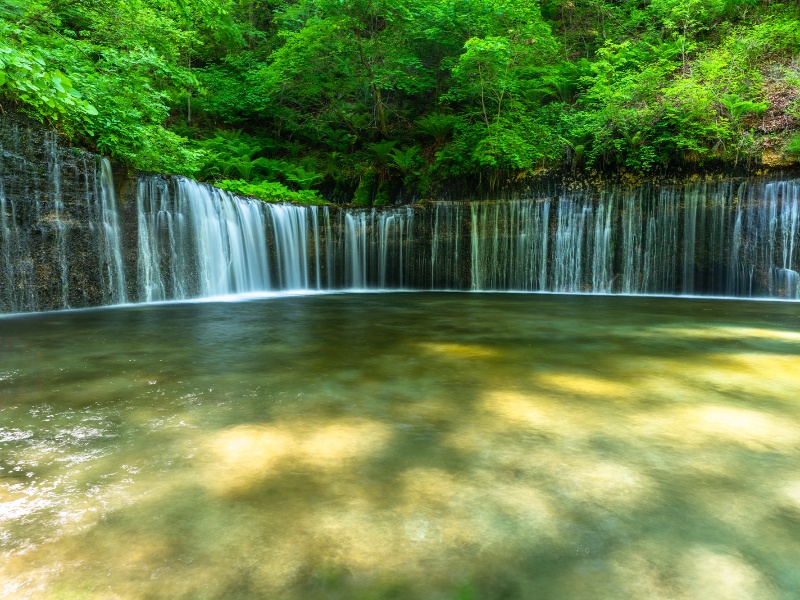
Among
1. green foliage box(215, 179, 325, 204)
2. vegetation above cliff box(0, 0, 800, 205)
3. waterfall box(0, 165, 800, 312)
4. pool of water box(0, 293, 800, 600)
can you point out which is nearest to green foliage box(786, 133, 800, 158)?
vegetation above cliff box(0, 0, 800, 205)

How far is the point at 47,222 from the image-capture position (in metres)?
8.79

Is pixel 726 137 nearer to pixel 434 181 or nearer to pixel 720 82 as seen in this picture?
pixel 720 82

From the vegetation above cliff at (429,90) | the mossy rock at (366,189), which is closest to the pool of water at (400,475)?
the vegetation above cliff at (429,90)

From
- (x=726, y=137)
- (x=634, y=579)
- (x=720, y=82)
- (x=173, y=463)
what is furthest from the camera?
(x=720, y=82)

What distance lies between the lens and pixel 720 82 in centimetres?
1313

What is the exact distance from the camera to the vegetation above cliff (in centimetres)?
1113

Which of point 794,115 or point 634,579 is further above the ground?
point 794,115

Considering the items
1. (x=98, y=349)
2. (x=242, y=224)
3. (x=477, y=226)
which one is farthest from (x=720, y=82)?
(x=98, y=349)

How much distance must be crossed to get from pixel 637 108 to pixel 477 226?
528cm

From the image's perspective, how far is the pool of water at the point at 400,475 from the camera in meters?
1.55

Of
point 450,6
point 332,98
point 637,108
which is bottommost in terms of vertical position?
point 637,108

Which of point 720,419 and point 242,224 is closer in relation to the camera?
point 720,419

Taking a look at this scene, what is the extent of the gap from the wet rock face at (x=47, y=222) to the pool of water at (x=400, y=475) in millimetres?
4583

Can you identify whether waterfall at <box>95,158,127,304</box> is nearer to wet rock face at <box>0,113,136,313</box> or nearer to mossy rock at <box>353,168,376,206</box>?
wet rock face at <box>0,113,136,313</box>
